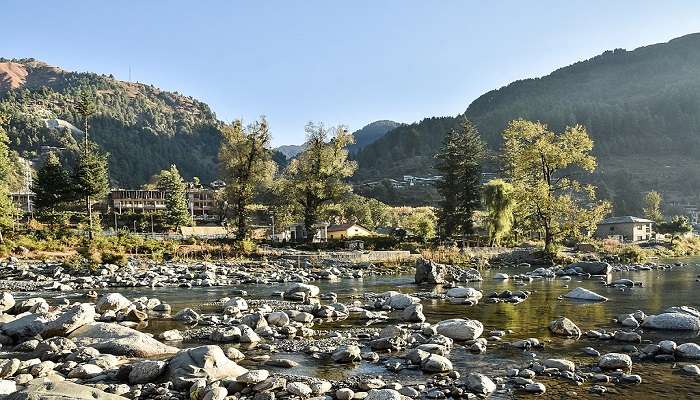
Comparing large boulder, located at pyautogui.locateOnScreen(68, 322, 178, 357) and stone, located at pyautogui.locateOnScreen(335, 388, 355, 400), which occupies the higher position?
large boulder, located at pyautogui.locateOnScreen(68, 322, 178, 357)

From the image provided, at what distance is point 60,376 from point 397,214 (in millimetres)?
105000

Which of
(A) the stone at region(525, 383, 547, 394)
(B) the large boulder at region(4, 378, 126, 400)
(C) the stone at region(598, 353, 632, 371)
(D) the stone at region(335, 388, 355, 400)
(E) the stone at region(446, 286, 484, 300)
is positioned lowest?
(E) the stone at region(446, 286, 484, 300)

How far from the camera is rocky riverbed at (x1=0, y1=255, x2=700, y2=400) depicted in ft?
33.0

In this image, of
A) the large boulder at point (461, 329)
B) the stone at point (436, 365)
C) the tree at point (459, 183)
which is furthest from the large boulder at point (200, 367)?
the tree at point (459, 183)

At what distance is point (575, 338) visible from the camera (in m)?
14.8

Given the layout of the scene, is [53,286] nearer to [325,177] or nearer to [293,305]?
[293,305]

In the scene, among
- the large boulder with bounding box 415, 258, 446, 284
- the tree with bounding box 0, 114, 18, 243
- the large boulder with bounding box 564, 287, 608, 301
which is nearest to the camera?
the large boulder with bounding box 564, 287, 608, 301

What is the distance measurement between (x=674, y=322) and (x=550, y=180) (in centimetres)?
3286

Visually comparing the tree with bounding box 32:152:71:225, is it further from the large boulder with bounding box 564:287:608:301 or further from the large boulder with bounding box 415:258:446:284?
the large boulder with bounding box 564:287:608:301

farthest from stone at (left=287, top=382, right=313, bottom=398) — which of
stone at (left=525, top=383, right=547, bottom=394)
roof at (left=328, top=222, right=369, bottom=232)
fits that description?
roof at (left=328, top=222, right=369, bottom=232)

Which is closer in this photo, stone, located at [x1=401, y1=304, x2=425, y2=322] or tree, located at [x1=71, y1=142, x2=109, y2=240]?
stone, located at [x1=401, y1=304, x2=425, y2=322]

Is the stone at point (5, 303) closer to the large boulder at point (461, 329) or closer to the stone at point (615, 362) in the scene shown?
the large boulder at point (461, 329)

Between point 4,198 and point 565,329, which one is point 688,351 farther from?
point 4,198

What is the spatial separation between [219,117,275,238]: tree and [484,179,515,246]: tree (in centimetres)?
2564
